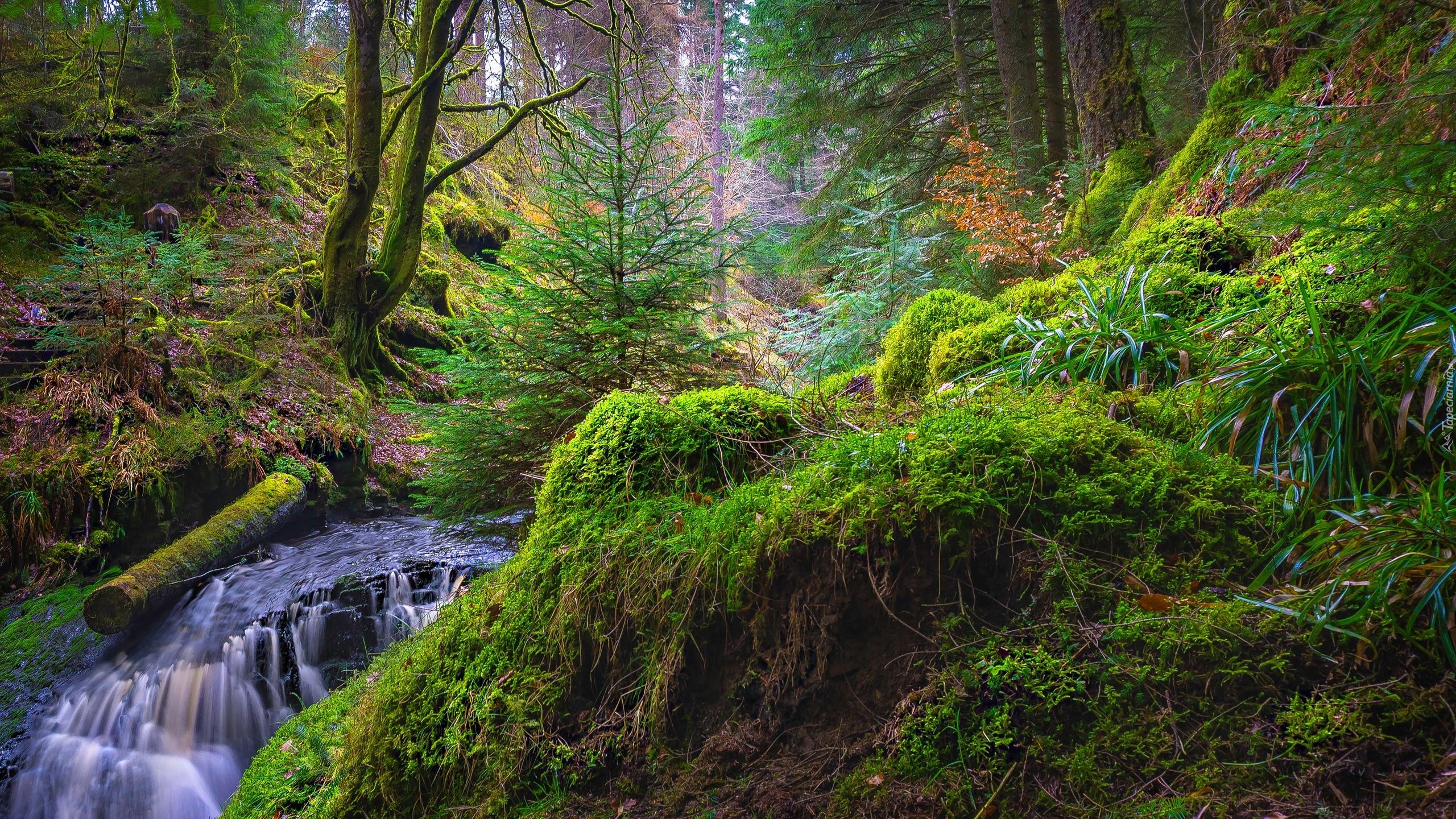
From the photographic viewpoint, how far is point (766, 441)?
3205mm

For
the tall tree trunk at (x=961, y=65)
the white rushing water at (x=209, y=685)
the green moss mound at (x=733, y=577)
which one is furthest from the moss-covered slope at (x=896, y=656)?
the tall tree trunk at (x=961, y=65)

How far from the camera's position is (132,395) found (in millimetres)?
6699

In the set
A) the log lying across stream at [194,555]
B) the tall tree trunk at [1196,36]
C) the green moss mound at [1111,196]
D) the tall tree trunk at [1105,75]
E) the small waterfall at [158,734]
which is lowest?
the small waterfall at [158,734]

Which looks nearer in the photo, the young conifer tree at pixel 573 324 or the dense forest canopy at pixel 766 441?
the dense forest canopy at pixel 766 441

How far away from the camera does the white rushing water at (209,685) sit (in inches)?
182

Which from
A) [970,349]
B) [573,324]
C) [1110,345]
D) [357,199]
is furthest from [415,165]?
[1110,345]

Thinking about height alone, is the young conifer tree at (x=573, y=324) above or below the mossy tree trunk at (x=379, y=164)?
below

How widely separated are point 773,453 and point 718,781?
1.49 meters

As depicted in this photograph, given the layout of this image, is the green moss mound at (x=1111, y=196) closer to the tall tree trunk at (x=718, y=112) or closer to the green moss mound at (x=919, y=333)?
the green moss mound at (x=919, y=333)

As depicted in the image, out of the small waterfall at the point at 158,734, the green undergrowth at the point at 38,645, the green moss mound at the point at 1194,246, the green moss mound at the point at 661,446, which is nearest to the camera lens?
the green moss mound at the point at 661,446

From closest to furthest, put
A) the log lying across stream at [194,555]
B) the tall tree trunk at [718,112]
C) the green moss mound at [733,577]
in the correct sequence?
the green moss mound at [733,577]
the log lying across stream at [194,555]
the tall tree trunk at [718,112]

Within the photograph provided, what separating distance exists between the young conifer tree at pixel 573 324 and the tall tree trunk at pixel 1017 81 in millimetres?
4620

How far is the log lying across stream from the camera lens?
5.36 meters

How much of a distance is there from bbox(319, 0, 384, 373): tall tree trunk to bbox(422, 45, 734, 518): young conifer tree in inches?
199
